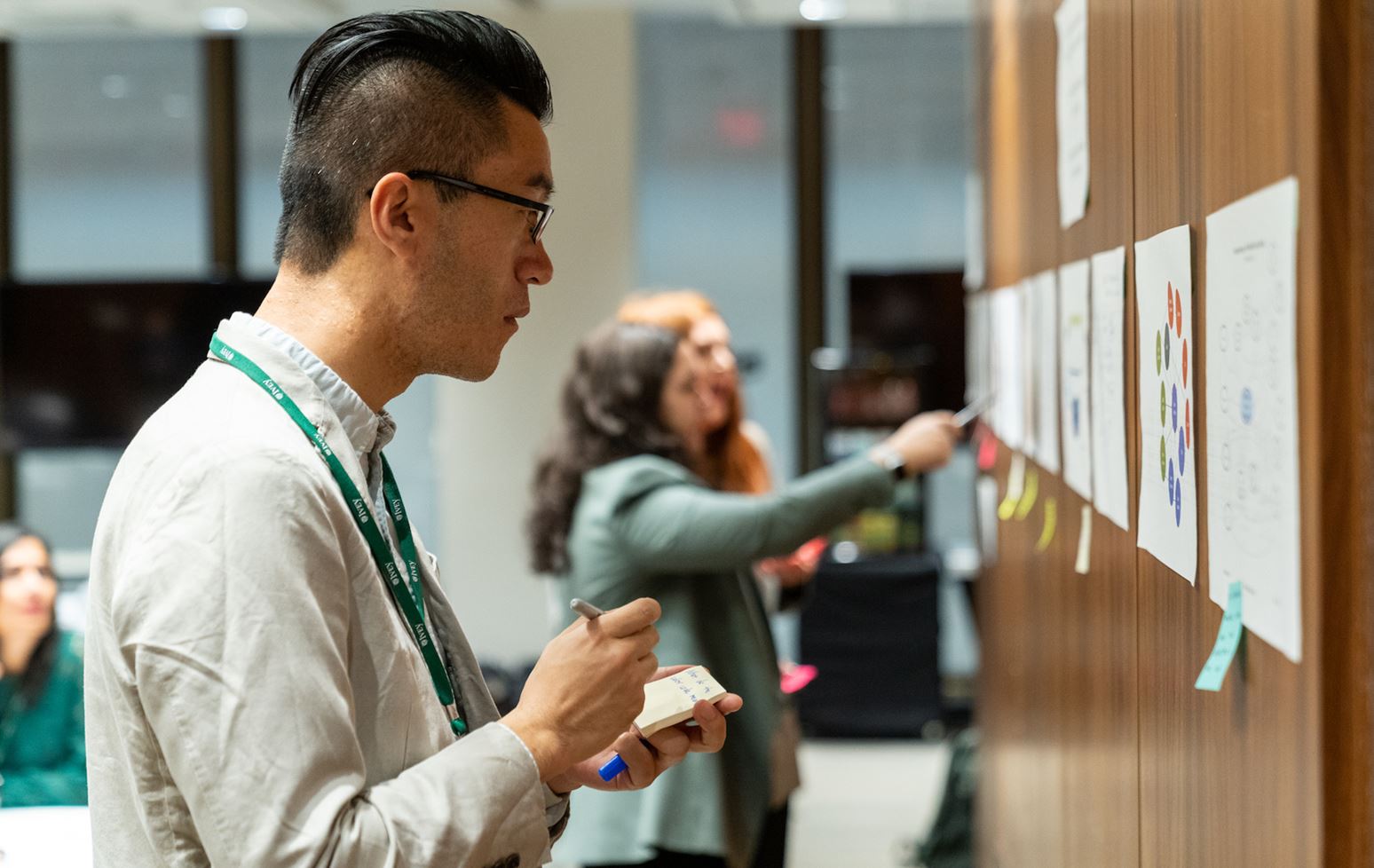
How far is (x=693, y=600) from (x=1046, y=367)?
41.8 inches

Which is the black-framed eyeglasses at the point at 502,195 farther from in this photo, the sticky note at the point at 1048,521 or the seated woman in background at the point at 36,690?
the seated woman in background at the point at 36,690

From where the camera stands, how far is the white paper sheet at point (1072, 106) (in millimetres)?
1698

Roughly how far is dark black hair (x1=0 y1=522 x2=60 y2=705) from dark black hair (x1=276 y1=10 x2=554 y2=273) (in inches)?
94.4

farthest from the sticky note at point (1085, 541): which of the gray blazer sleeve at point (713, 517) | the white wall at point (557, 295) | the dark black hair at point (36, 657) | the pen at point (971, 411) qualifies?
the white wall at point (557, 295)

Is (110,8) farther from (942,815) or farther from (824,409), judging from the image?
(942,815)

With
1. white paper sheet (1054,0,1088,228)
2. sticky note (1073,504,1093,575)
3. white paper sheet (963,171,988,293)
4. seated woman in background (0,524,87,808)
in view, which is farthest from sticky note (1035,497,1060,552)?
seated woman in background (0,524,87,808)

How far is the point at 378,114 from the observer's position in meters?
1.26

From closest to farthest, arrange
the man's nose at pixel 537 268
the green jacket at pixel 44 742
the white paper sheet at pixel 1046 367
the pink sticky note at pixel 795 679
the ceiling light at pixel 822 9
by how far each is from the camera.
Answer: the man's nose at pixel 537 268 → the white paper sheet at pixel 1046 367 → the pink sticky note at pixel 795 679 → the green jacket at pixel 44 742 → the ceiling light at pixel 822 9

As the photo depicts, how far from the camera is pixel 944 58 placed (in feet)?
24.5

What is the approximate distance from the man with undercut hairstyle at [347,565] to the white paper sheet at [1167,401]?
0.44 metres

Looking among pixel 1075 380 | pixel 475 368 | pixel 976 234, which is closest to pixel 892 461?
pixel 976 234

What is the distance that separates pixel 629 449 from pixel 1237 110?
2.18 meters

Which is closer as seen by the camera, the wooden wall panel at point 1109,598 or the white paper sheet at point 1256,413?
the white paper sheet at point 1256,413

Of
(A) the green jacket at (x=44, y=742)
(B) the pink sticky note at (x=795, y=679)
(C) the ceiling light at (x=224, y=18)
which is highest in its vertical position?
(C) the ceiling light at (x=224, y=18)
